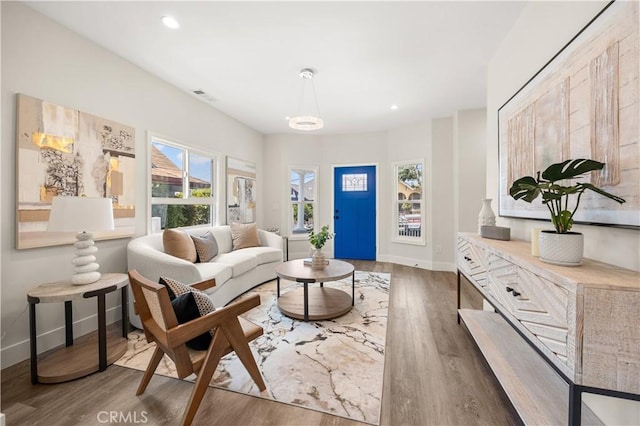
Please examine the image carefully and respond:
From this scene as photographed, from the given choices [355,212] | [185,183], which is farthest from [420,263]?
[185,183]

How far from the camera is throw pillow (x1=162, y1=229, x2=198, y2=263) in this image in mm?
3023

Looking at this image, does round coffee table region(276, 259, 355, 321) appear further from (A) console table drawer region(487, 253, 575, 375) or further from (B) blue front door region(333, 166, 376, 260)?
(B) blue front door region(333, 166, 376, 260)

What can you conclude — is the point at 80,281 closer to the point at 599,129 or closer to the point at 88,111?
the point at 88,111

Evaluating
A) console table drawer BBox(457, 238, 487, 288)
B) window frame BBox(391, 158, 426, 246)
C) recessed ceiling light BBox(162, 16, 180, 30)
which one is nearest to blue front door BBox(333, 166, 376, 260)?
window frame BBox(391, 158, 426, 246)

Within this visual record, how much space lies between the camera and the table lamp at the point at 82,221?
6.13ft

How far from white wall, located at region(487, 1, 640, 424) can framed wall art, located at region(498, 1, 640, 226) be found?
87 millimetres

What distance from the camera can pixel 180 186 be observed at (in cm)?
386

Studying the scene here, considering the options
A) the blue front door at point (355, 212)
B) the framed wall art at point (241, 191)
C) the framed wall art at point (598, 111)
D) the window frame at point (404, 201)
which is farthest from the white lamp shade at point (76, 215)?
the window frame at point (404, 201)

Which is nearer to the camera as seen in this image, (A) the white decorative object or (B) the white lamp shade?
(A) the white decorative object

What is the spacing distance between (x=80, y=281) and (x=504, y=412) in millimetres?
3061

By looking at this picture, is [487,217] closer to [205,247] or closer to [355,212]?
[205,247]

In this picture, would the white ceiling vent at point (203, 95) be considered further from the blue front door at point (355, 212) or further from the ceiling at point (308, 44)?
the blue front door at point (355, 212)

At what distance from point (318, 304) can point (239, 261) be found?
117 cm

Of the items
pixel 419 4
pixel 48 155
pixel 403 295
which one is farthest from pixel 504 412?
pixel 48 155
